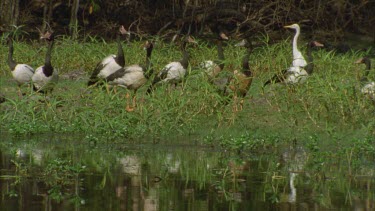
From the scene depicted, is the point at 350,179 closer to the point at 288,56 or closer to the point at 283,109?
the point at 283,109

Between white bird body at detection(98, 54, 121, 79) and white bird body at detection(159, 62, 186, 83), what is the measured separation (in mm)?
882

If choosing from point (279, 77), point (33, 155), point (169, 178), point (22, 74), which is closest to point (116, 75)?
point (22, 74)

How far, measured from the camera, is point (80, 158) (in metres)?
9.38

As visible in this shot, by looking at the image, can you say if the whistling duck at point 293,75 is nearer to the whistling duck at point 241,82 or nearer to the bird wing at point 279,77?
the bird wing at point 279,77

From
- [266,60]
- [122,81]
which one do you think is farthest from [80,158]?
[266,60]

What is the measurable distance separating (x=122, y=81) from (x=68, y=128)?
241 centimetres

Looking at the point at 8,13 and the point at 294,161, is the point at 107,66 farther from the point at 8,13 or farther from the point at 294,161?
the point at 294,161

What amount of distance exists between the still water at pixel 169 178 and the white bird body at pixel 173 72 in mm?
2526

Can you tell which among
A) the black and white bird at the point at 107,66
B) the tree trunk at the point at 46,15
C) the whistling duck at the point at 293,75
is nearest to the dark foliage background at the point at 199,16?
the tree trunk at the point at 46,15

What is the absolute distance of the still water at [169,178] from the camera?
740cm

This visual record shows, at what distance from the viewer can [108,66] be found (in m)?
13.8

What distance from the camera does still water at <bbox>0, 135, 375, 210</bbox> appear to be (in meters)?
7.40

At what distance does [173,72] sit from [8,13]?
507cm

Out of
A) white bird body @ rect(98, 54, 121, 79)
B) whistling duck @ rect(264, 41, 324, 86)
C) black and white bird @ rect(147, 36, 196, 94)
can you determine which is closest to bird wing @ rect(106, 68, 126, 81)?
white bird body @ rect(98, 54, 121, 79)
